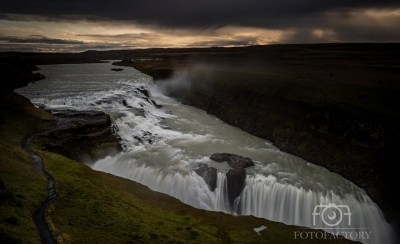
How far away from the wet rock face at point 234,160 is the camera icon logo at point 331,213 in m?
8.53

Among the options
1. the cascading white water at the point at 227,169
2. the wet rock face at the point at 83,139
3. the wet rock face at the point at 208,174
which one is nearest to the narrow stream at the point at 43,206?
the wet rock face at the point at 83,139

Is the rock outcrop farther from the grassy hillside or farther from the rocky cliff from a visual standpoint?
the rocky cliff

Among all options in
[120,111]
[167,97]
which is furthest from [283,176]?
[167,97]

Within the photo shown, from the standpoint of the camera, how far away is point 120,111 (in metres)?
47.0

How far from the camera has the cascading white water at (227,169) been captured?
2566cm

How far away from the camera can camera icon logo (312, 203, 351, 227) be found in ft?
82.9

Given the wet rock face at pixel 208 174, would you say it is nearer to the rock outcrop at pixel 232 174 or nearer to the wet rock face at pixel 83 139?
the rock outcrop at pixel 232 174

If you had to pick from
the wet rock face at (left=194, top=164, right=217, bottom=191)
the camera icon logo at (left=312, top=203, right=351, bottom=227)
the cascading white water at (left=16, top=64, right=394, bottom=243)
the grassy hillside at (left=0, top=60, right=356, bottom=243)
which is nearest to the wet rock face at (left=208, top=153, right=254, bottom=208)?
the cascading white water at (left=16, top=64, right=394, bottom=243)

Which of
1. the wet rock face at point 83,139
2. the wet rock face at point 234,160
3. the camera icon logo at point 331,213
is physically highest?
the wet rock face at point 83,139

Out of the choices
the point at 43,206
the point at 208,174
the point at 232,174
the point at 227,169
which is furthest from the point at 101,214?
the point at 227,169

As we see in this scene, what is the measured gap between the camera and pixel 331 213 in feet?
84.2

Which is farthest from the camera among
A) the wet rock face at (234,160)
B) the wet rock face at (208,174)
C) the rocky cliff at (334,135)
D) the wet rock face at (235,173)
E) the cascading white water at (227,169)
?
the wet rock face at (234,160)

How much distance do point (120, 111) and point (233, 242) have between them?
3412cm

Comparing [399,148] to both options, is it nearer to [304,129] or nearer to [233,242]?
[304,129]
